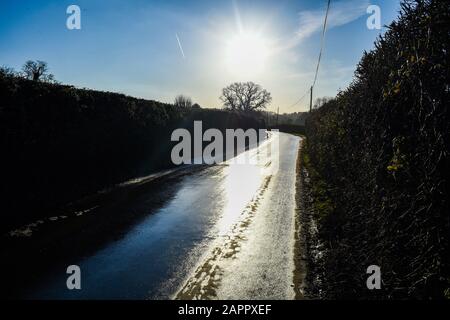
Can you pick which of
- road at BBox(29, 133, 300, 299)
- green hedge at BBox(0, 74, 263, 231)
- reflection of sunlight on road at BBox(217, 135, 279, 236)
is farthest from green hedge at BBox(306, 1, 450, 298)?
green hedge at BBox(0, 74, 263, 231)

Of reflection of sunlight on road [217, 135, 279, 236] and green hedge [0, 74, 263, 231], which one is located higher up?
green hedge [0, 74, 263, 231]

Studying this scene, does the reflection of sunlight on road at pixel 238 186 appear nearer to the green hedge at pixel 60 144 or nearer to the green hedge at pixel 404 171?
the green hedge at pixel 404 171

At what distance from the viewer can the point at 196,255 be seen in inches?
226

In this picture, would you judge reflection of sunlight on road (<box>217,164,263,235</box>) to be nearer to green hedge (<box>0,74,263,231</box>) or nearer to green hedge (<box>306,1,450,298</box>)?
green hedge (<box>306,1,450,298</box>)

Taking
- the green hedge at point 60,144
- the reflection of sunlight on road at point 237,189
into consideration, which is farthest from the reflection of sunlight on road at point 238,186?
the green hedge at point 60,144

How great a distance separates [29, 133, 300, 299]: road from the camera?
14.8ft

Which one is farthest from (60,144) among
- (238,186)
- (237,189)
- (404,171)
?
(404,171)

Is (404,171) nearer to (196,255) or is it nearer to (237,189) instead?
(196,255)

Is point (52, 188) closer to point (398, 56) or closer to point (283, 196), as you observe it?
point (283, 196)

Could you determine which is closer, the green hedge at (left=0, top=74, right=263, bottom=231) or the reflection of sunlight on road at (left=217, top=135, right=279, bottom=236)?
the green hedge at (left=0, top=74, right=263, bottom=231)

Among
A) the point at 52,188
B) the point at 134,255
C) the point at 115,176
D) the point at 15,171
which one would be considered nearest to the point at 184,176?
the point at 115,176

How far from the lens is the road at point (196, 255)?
4.51m

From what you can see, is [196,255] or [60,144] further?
[60,144]

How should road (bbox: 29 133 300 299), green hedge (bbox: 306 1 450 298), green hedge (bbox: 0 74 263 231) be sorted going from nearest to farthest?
1. green hedge (bbox: 306 1 450 298)
2. road (bbox: 29 133 300 299)
3. green hedge (bbox: 0 74 263 231)
